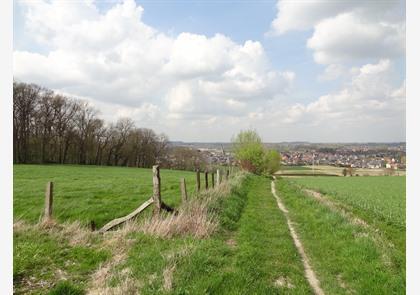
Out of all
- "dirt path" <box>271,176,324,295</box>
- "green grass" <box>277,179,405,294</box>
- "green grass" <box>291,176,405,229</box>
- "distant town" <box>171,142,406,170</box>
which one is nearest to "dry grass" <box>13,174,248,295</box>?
"dirt path" <box>271,176,324,295</box>

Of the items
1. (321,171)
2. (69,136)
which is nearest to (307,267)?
(69,136)

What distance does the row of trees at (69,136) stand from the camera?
197 ft

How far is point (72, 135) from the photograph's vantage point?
68625 mm

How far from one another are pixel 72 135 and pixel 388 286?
234 feet

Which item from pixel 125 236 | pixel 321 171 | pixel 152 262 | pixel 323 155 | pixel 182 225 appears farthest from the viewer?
pixel 323 155

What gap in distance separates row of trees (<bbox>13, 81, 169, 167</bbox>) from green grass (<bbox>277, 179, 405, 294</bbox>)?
196ft

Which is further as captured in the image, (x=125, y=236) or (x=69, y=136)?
(x=69, y=136)

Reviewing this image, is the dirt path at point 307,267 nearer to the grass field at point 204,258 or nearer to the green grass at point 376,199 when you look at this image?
the grass field at point 204,258

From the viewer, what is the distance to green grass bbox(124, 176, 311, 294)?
544 cm

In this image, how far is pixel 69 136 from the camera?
6788 centimetres

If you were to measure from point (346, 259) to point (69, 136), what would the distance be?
2732 inches

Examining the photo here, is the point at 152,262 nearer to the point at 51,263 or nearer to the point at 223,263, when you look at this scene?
the point at 223,263

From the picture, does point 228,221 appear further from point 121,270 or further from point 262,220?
point 121,270
